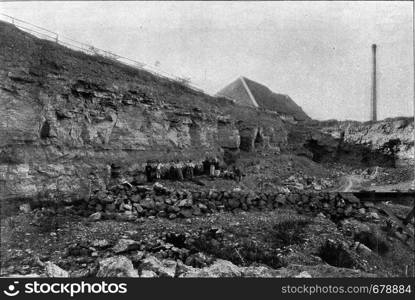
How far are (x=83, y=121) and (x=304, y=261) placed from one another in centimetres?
818

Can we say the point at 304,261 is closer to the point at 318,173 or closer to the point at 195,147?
the point at 195,147

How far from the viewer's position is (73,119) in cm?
900

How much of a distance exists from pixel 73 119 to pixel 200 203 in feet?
17.1

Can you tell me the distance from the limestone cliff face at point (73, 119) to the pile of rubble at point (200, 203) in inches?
48.3

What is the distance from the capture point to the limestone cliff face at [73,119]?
7586 mm

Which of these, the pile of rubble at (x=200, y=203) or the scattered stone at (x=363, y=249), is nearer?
the scattered stone at (x=363, y=249)

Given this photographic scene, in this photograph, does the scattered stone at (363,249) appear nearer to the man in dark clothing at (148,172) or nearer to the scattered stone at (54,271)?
the scattered stone at (54,271)

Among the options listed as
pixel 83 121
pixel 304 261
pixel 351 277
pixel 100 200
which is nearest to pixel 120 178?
pixel 100 200

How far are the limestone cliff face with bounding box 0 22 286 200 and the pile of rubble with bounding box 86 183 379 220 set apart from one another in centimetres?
123

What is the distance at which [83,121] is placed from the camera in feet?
30.5

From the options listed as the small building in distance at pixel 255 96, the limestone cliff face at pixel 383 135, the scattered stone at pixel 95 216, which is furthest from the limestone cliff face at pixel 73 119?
the limestone cliff face at pixel 383 135

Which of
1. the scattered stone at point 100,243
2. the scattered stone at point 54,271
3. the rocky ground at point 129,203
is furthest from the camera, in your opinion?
the scattered stone at point 100,243

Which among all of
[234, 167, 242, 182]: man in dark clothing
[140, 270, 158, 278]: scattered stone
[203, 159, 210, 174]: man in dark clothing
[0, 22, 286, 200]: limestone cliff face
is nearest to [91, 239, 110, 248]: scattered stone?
[140, 270, 158, 278]: scattered stone

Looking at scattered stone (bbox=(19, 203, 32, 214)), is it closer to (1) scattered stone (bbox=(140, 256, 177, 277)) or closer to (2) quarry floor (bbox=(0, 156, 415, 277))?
(2) quarry floor (bbox=(0, 156, 415, 277))
